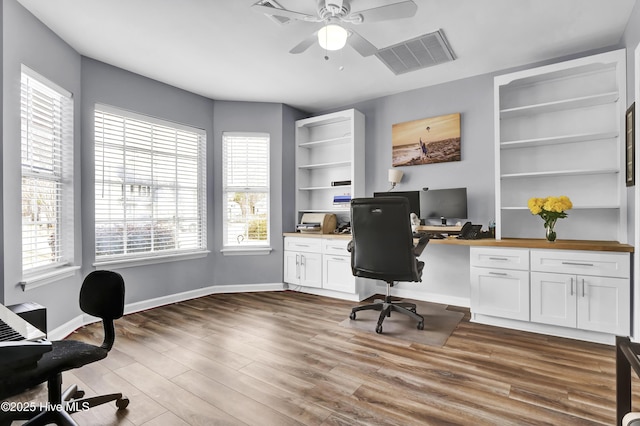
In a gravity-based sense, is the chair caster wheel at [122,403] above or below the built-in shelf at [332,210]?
below

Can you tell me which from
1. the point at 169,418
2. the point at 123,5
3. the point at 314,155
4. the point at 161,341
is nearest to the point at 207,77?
the point at 123,5

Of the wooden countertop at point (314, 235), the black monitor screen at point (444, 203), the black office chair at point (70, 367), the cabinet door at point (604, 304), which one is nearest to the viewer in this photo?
the black office chair at point (70, 367)

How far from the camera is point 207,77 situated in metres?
3.89

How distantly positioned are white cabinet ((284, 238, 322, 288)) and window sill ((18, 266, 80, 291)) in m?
2.47

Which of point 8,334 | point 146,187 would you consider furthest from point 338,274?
point 8,334

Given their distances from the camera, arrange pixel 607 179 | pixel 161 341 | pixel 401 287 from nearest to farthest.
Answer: pixel 161 341 → pixel 607 179 → pixel 401 287

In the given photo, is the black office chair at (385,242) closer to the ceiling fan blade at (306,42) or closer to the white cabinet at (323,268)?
the white cabinet at (323,268)

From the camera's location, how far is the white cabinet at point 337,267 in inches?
164

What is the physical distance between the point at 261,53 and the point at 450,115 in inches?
91.5

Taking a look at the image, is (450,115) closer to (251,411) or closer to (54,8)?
(251,411)

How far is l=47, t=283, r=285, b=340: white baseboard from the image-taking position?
2.99 meters

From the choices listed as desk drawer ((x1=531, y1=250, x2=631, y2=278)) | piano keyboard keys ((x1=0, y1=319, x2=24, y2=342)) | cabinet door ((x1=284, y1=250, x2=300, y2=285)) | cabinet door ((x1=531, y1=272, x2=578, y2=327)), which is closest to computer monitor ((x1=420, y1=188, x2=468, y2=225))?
desk drawer ((x1=531, y1=250, x2=631, y2=278))

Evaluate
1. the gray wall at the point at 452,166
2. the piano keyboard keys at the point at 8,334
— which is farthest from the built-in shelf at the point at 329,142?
the piano keyboard keys at the point at 8,334

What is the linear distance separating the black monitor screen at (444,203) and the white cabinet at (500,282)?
0.57 meters
